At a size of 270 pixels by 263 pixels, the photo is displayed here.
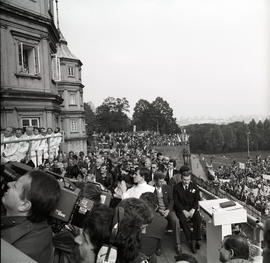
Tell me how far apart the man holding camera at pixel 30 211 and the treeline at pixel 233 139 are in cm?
9874

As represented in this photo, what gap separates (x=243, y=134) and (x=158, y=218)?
10300 centimetres

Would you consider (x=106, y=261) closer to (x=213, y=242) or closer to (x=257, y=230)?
(x=213, y=242)

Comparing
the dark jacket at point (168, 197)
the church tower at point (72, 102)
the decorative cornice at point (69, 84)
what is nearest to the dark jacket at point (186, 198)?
the dark jacket at point (168, 197)

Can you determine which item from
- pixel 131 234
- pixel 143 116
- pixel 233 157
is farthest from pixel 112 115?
pixel 131 234

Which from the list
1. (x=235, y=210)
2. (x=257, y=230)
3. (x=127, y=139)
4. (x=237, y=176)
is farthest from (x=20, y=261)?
(x=237, y=176)

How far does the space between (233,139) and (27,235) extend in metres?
104

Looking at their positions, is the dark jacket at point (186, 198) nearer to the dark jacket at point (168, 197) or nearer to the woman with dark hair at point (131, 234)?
the dark jacket at point (168, 197)

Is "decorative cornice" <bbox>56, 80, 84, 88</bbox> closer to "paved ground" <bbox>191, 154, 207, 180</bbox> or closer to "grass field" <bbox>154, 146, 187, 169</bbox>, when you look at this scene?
"grass field" <bbox>154, 146, 187, 169</bbox>

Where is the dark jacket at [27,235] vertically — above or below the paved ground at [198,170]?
above

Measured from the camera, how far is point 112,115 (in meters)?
55.6

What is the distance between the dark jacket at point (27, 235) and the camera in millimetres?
1657

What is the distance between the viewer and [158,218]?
3549 millimetres

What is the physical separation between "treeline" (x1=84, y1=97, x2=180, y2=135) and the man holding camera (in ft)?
177

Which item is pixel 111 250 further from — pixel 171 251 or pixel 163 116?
pixel 163 116
